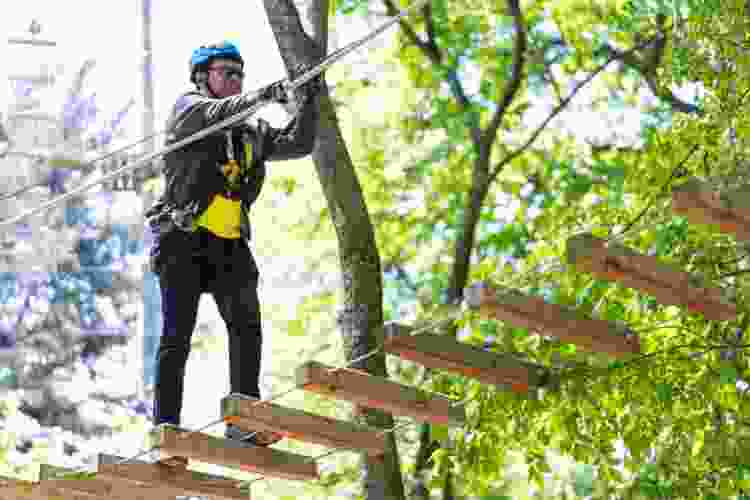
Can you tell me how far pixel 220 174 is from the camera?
27.3 ft

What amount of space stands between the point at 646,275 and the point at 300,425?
65.3 inches

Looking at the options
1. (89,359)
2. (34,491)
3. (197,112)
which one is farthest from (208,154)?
(89,359)

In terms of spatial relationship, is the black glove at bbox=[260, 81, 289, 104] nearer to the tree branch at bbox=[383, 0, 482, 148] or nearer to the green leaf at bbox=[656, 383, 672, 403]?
the green leaf at bbox=[656, 383, 672, 403]

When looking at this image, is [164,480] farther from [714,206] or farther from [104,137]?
[104,137]

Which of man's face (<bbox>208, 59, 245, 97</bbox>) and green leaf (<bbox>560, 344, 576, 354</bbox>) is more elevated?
man's face (<bbox>208, 59, 245, 97</bbox>)

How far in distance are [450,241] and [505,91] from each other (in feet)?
6.70

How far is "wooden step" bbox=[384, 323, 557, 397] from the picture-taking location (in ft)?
24.7

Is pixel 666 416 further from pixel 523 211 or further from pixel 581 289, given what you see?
pixel 523 211

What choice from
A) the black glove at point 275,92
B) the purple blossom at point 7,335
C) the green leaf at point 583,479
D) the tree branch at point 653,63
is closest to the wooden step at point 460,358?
the black glove at point 275,92

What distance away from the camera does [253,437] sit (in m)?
8.19

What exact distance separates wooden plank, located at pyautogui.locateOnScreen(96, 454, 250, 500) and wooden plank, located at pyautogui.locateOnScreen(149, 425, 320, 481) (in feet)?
0.64

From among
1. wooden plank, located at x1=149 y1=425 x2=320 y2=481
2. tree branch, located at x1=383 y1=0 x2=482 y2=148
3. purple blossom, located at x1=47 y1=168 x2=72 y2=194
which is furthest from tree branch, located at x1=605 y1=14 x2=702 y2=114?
purple blossom, located at x1=47 y1=168 x2=72 y2=194

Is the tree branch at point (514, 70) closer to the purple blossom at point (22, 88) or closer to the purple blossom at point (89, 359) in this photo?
the purple blossom at point (22, 88)

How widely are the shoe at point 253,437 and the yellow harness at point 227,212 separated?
2.71 feet
